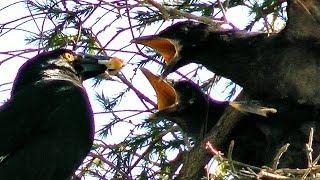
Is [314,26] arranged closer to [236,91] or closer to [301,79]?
[301,79]

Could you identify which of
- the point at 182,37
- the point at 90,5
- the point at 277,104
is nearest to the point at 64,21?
the point at 90,5

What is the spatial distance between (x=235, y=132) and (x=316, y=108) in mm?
378

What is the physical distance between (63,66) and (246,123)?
875 millimetres

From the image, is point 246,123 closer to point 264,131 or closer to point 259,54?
point 264,131

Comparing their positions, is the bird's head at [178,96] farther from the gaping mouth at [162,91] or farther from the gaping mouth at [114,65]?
the gaping mouth at [114,65]

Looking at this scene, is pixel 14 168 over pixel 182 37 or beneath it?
beneath

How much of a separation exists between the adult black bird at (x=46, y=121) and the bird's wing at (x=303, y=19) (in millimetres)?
813

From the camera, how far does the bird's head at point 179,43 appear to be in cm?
562

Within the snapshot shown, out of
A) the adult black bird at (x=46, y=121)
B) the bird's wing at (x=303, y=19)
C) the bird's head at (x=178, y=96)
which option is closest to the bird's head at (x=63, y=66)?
the adult black bird at (x=46, y=121)

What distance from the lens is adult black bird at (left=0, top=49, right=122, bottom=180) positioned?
4.89 meters

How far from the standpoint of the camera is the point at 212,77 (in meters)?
5.80

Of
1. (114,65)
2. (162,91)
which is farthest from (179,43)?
(114,65)

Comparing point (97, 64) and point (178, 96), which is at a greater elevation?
point (97, 64)

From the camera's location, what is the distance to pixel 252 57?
5.52 metres
